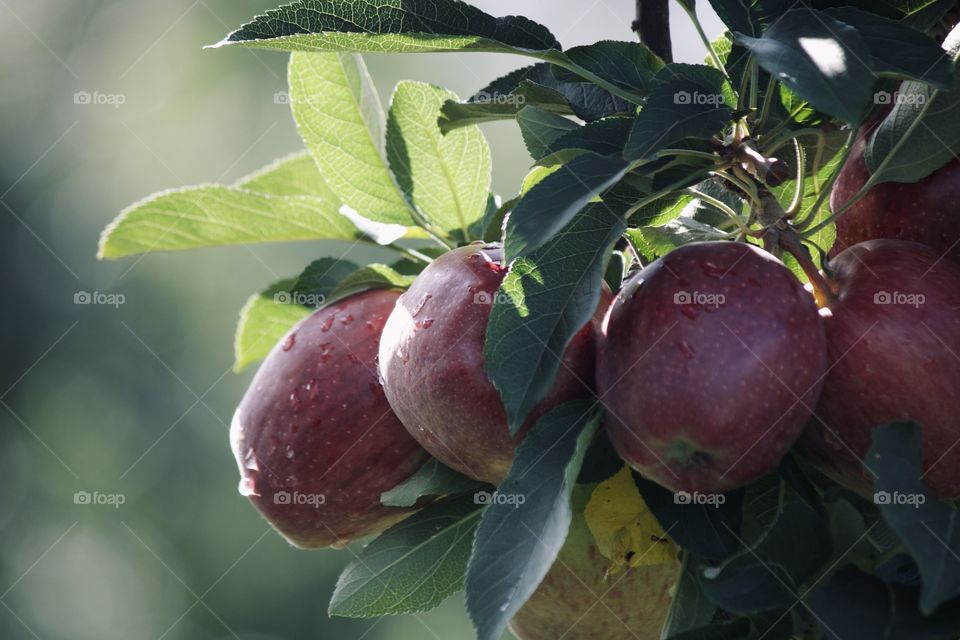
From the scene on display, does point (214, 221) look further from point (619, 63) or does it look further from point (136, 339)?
point (136, 339)

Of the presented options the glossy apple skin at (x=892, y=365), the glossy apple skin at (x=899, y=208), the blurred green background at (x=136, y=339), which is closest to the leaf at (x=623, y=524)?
the glossy apple skin at (x=892, y=365)

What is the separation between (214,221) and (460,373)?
1.21 feet

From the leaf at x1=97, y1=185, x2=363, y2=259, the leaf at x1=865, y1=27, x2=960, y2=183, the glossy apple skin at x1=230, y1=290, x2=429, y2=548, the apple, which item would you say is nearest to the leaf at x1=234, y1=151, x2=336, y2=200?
the leaf at x1=97, y1=185, x2=363, y2=259

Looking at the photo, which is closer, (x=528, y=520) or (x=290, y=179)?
(x=528, y=520)

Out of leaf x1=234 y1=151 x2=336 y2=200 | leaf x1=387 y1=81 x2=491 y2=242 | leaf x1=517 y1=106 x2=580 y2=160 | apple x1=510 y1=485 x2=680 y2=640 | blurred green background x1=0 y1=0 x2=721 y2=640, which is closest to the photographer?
leaf x1=517 y1=106 x2=580 y2=160

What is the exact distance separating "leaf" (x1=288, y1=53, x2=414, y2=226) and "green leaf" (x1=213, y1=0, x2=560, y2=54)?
24 centimetres

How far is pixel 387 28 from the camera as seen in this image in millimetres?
704

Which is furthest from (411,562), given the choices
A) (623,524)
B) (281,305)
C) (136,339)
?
(136,339)

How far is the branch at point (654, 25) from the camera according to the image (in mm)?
870

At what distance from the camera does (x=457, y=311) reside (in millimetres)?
727

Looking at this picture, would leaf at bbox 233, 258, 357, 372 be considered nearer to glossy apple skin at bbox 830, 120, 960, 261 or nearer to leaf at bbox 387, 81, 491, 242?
leaf at bbox 387, 81, 491, 242

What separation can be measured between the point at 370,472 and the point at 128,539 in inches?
149

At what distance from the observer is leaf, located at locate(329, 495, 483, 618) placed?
2.68 feet

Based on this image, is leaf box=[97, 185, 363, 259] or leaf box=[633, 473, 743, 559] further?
leaf box=[97, 185, 363, 259]
